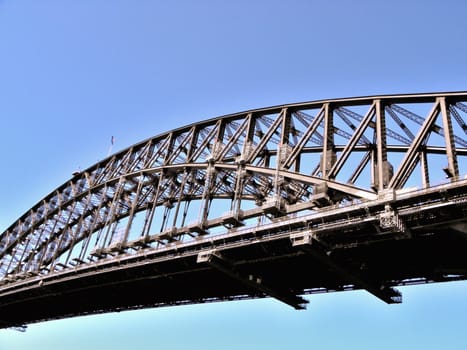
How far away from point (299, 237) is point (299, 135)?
42.1ft

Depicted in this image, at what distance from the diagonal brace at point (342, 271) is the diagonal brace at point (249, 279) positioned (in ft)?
20.2

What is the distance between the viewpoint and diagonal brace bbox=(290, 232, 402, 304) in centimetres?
3306

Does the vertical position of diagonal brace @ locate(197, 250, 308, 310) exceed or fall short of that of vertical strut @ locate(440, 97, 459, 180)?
it falls short

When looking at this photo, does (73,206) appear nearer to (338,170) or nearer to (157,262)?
(157,262)

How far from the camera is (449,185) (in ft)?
93.5

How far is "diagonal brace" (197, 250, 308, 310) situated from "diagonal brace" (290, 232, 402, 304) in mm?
6159

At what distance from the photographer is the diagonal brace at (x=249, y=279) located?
125ft

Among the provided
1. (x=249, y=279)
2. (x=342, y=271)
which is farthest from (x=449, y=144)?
(x=249, y=279)

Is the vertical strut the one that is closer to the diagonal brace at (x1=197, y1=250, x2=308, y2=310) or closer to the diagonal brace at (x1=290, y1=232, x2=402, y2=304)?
the diagonal brace at (x1=290, y1=232, x2=402, y2=304)

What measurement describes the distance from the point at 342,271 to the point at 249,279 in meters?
7.81

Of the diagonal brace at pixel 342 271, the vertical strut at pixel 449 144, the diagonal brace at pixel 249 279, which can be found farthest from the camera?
the diagonal brace at pixel 249 279

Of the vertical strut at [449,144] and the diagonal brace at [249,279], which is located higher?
the vertical strut at [449,144]

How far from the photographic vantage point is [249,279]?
39625 millimetres

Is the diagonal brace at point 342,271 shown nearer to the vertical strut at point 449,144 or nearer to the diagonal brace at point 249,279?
the diagonal brace at point 249,279
